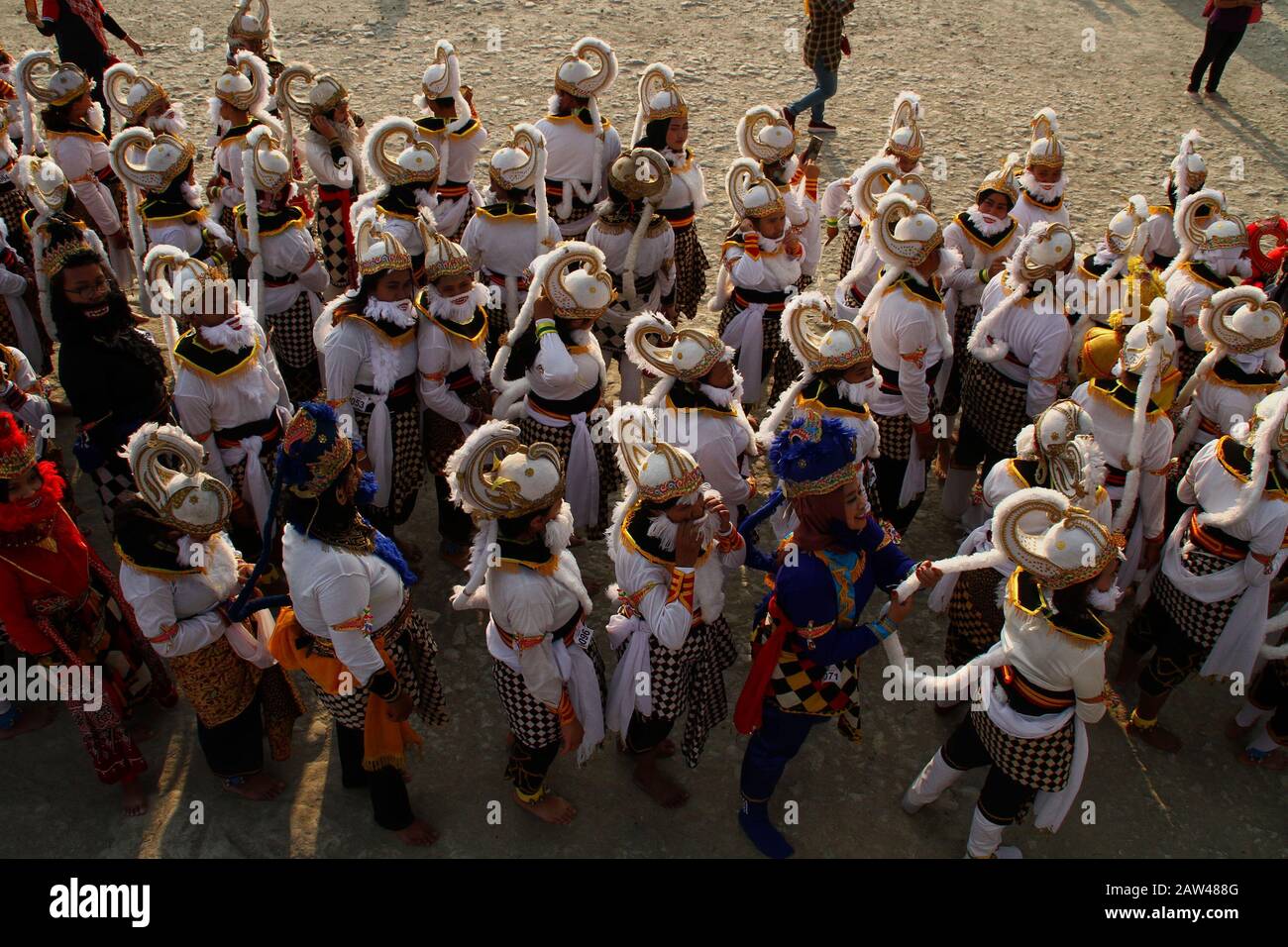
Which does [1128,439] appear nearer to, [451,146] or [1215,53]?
[451,146]

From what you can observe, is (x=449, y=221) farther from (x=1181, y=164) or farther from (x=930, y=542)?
(x=1181, y=164)

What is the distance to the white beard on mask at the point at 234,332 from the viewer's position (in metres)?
5.30

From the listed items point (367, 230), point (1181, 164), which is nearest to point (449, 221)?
point (367, 230)

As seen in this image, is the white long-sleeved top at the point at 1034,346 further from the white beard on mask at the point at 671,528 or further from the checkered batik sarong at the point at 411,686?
the checkered batik sarong at the point at 411,686

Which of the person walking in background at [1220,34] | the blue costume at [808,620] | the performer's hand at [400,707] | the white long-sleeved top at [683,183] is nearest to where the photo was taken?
the blue costume at [808,620]

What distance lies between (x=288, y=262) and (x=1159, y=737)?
601 cm

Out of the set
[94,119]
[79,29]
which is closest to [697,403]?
[94,119]

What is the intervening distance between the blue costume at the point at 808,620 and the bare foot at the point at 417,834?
1519 millimetres

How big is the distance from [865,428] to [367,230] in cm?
292

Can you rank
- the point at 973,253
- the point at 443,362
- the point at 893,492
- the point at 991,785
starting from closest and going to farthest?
the point at 991,785
the point at 443,362
the point at 893,492
the point at 973,253

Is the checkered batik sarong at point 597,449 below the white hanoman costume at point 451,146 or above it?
below

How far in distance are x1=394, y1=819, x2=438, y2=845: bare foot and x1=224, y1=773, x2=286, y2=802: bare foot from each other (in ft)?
2.25

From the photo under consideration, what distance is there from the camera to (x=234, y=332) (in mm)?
5348

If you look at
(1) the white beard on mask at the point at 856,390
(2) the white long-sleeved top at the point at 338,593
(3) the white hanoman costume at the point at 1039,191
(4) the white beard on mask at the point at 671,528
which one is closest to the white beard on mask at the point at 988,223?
(3) the white hanoman costume at the point at 1039,191
